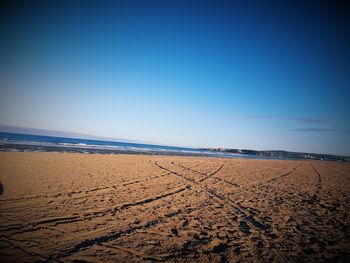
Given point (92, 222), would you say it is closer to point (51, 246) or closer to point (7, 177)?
point (51, 246)

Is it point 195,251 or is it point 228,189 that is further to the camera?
point 228,189

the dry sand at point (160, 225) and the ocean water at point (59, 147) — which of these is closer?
the dry sand at point (160, 225)

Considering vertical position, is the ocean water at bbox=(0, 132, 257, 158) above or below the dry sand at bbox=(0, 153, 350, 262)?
above

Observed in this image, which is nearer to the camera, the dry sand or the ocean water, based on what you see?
the dry sand

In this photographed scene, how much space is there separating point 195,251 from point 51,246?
9.87 feet

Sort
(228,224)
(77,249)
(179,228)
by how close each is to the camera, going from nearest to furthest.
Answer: (77,249)
(179,228)
(228,224)

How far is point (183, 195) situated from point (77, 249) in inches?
184

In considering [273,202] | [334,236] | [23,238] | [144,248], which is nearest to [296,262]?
[334,236]

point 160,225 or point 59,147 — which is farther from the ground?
point 59,147

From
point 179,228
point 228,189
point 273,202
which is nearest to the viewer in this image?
point 179,228

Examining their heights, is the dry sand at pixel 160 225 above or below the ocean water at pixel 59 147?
below

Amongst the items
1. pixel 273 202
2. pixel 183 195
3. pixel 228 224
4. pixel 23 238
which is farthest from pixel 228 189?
pixel 23 238

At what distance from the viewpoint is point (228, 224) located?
5.12 m

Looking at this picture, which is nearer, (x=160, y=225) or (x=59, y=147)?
(x=160, y=225)
